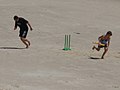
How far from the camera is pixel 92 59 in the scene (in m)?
17.7

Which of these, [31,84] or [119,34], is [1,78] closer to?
[31,84]

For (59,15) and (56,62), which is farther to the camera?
(59,15)

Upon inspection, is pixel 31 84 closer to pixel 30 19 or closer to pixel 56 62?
pixel 56 62

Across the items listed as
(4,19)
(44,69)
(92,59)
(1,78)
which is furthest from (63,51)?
(4,19)

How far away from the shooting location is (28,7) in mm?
33688

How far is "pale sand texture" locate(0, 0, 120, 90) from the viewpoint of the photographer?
1304 centimetres

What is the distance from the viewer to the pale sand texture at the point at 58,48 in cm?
1304

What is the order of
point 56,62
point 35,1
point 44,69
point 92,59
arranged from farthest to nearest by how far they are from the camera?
1. point 35,1
2. point 92,59
3. point 56,62
4. point 44,69

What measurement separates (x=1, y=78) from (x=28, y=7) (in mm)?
21156

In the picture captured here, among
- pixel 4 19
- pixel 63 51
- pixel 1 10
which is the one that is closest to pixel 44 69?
pixel 63 51

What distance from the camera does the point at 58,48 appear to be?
68.4 feet

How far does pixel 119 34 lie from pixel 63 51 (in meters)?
8.38

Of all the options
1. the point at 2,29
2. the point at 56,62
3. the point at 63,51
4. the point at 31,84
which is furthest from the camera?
the point at 2,29

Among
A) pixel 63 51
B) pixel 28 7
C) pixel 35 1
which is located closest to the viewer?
pixel 63 51
